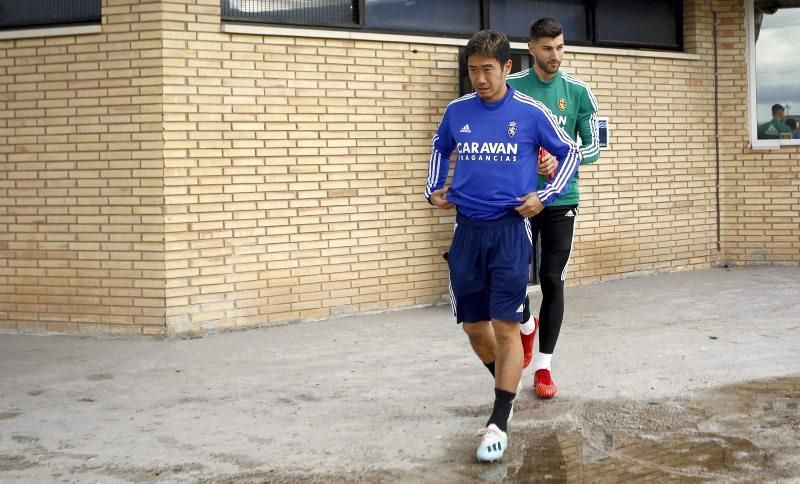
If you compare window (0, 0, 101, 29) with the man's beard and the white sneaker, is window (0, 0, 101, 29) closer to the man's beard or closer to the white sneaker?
the man's beard

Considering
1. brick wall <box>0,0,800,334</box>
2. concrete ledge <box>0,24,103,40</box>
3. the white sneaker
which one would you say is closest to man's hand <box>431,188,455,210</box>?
the white sneaker

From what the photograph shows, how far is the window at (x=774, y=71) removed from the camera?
444 inches

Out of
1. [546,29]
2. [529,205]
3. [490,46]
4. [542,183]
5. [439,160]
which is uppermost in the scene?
[546,29]

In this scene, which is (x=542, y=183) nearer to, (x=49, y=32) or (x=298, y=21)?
(x=298, y=21)

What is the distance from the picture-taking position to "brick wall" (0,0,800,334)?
7.78 meters

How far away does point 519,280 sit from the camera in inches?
195

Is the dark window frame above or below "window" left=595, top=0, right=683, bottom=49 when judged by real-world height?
below

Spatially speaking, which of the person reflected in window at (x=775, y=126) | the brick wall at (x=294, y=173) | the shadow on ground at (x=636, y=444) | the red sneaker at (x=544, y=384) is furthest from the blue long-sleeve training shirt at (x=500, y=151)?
the person reflected in window at (x=775, y=126)

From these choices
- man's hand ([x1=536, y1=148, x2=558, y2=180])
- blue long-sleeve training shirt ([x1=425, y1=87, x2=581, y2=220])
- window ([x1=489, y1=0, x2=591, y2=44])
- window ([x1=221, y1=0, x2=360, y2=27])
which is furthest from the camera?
window ([x1=489, y1=0, x2=591, y2=44])

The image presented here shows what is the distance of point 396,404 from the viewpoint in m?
5.84

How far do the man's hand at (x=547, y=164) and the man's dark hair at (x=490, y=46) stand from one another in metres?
0.57

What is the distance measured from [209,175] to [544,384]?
3.28 m

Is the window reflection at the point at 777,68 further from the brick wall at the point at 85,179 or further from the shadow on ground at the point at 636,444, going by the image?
the brick wall at the point at 85,179

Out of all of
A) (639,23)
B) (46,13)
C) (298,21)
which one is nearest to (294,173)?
(298,21)
